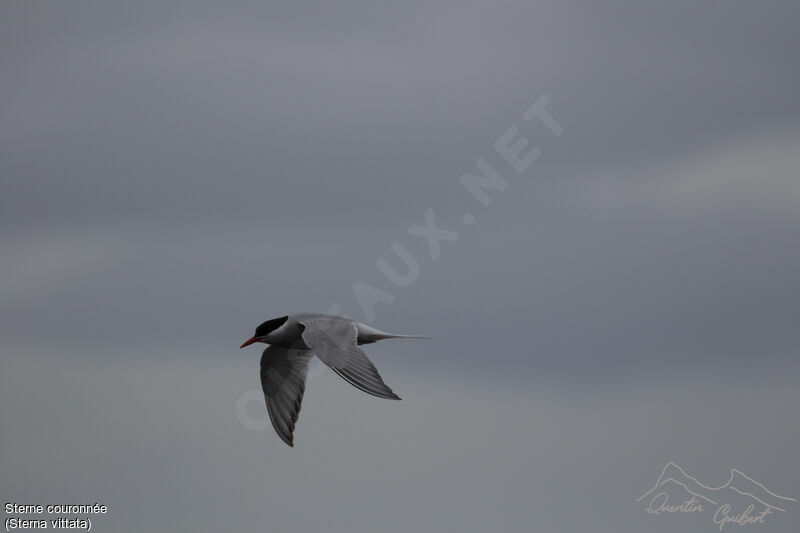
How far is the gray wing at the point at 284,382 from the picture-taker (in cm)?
2753

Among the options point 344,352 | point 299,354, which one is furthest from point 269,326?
point 344,352

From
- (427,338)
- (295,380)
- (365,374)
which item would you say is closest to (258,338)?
(295,380)

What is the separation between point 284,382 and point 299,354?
812 mm

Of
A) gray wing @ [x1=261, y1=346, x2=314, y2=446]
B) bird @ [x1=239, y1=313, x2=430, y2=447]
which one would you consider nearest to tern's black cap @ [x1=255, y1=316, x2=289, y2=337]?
bird @ [x1=239, y1=313, x2=430, y2=447]

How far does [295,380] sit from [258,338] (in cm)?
157

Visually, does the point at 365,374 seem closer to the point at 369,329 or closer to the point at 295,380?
the point at 369,329

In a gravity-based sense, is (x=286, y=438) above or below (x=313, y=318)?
below

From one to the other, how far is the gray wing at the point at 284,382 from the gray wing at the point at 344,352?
8.81ft

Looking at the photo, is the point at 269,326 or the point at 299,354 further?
the point at 299,354

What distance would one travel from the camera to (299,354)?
1114 inches

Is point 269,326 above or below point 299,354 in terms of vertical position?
above

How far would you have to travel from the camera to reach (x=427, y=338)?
2555cm

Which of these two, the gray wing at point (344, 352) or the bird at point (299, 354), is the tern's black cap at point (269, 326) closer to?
the bird at point (299, 354)

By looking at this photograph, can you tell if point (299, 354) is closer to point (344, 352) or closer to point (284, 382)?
point (284, 382)
